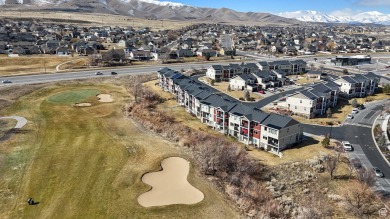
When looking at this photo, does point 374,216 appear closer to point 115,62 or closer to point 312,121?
point 312,121

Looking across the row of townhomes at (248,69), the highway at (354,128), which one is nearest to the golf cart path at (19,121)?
the highway at (354,128)

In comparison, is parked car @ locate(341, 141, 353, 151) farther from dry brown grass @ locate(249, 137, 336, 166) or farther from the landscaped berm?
the landscaped berm

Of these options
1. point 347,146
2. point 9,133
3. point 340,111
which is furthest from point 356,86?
point 9,133

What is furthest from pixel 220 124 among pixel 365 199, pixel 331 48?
pixel 331 48

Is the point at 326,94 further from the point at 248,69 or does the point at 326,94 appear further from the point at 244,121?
the point at 248,69

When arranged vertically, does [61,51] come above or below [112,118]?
Answer: above

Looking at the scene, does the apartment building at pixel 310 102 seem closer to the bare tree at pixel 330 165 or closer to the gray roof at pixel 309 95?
the gray roof at pixel 309 95

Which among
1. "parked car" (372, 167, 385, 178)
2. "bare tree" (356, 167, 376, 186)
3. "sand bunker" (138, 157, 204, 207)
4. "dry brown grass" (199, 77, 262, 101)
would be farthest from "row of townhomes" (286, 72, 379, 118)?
"sand bunker" (138, 157, 204, 207)
